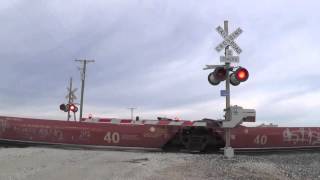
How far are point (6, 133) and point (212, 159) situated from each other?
25.2 ft

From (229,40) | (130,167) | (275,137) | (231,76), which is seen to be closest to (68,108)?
(275,137)

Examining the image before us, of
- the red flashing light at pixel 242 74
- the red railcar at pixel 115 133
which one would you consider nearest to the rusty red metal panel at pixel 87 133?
the red railcar at pixel 115 133

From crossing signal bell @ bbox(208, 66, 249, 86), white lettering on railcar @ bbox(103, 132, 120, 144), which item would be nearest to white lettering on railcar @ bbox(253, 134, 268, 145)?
crossing signal bell @ bbox(208, 66, 249, 86)

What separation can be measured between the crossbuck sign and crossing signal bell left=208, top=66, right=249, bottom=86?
649 mm

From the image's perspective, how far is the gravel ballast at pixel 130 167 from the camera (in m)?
11.0

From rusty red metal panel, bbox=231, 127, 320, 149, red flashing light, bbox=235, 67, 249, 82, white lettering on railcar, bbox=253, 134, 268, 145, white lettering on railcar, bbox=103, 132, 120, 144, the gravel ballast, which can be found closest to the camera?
the gravel ballast

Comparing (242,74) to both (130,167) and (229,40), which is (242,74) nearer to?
(229,40)

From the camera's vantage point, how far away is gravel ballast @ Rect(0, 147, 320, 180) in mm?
11008

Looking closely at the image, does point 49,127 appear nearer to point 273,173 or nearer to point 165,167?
point 165,167

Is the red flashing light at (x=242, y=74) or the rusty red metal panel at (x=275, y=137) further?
the rusty red metal panel at (x=275, y=137)

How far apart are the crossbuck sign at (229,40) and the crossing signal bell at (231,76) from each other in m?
0.65

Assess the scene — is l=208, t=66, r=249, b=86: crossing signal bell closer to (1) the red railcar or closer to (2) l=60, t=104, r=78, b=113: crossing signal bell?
(1) the red railcar

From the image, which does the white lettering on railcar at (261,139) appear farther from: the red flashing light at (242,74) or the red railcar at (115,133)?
the red flashing light at (242,74)

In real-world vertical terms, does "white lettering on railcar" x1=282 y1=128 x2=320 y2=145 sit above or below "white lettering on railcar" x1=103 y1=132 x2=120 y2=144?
above
